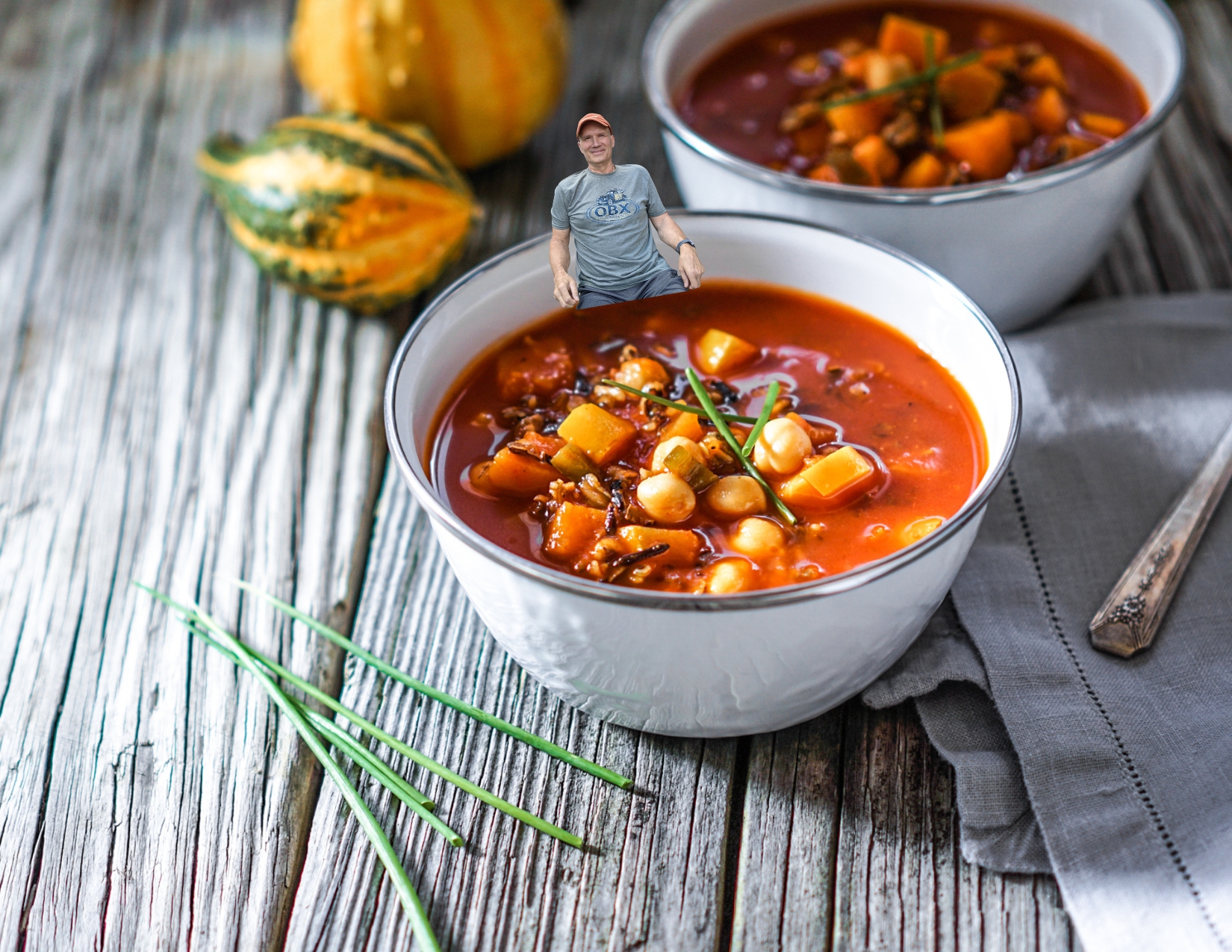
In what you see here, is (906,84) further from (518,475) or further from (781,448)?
(518,475)

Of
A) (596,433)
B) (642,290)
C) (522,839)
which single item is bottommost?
(522,839)

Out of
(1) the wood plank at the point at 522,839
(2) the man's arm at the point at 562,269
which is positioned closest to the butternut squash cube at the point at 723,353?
(2) the man's arm at the point at 562,269

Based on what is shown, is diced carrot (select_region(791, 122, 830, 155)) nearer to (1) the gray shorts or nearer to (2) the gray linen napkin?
(2) the gray linen napkin

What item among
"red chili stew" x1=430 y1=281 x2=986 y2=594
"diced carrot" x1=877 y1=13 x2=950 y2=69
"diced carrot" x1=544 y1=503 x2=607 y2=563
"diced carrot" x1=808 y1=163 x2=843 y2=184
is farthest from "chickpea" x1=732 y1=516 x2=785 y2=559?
"diced carrot" x1=877 y1=13 x2=950 y2=69

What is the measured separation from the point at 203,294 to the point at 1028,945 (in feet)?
7.60

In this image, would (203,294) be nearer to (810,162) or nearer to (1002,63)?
(810,162)

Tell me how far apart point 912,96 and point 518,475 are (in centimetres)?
139

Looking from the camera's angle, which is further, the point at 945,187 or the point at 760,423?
the point at 945,187

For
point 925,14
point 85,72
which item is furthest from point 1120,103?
point 85,72

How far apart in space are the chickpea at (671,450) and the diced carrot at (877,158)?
0.95 meters

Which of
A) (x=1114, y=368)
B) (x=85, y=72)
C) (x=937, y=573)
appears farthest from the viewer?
(x=85, y=72)

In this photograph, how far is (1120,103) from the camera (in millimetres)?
2686

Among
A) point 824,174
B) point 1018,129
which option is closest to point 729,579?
point 824,174

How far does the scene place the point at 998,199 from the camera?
87.4 inches
